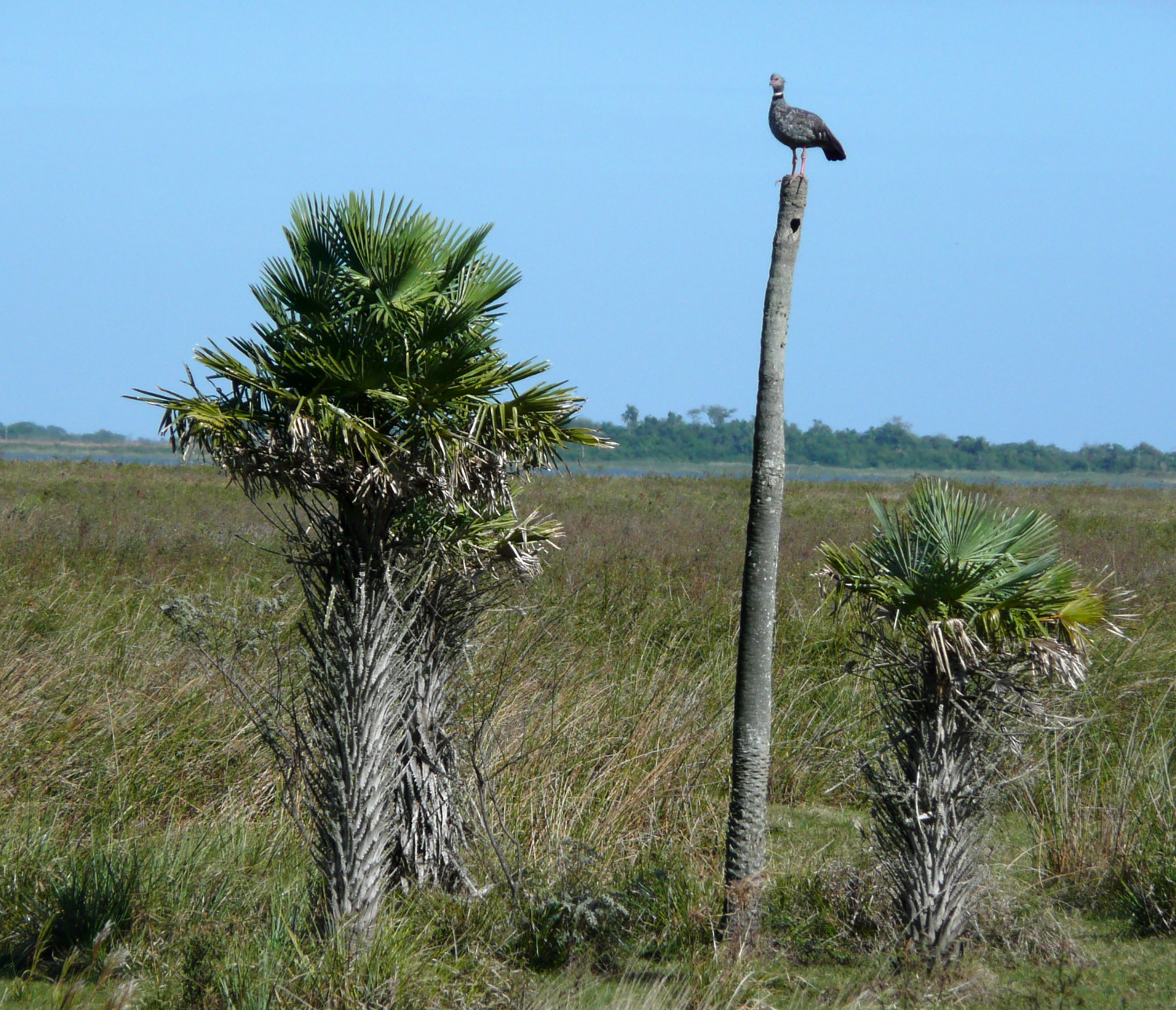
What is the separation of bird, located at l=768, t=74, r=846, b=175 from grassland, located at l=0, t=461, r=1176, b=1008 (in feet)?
6.52

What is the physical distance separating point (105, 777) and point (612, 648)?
11.3ft

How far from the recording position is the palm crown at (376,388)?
9.92ft

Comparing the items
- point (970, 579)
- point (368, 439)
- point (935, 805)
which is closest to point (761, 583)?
point (970, 579)

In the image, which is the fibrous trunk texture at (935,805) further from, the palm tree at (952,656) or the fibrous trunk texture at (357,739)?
the fibrous trunk texture at (357,739)

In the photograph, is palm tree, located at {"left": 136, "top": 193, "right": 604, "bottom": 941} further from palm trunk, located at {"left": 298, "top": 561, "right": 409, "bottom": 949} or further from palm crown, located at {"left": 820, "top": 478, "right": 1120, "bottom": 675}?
palm crown, located at {"left": 820, "top": 478, "right": 1120, "bottom": 675}

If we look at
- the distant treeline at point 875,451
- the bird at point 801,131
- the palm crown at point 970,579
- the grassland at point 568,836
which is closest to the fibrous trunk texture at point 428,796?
the grassland at point 568,836

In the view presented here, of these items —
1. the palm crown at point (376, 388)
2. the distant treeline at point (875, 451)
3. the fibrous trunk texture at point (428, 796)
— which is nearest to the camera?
the palm crown at point (376, 388)

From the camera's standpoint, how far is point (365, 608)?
3.21 m

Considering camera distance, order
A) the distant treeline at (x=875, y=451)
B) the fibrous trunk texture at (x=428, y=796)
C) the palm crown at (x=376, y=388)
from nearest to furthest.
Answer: the palm crown at (x=376, y=388), the fibrous trunk texture at (x=428, y=796), the distant treeline at (x=875, y=451)

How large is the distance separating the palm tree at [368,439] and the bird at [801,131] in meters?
1.03

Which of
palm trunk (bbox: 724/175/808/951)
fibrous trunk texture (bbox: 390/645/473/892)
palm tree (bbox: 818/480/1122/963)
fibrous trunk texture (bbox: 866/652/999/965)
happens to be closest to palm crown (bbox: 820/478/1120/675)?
palm tree (bbox: 818/480/1122/963)

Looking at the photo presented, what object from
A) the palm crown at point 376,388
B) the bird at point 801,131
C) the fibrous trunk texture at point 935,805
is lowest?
the fibrous trunk texture at point 935,805

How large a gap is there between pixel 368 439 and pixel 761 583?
1371 mm

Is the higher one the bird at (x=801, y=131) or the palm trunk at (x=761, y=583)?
the bird at (x=801, y=131)
